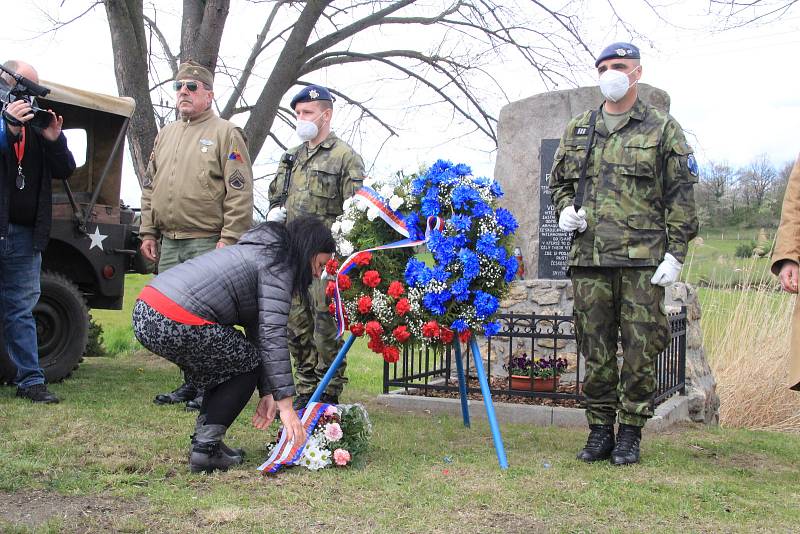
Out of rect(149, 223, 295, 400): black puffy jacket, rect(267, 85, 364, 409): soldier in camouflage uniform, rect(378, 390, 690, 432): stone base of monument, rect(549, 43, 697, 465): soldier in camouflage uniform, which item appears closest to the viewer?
rect(149, 223, 295, 400): black puffy jacket

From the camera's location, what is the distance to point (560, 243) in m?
7.19

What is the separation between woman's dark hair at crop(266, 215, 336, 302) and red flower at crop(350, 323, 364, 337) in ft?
3.01

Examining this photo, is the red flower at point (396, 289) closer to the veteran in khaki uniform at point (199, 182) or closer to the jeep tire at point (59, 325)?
the veteran in khaki uniform at point (199, 182)

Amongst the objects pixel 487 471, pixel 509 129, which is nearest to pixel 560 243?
pixel 509 129

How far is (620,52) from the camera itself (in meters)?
4.36

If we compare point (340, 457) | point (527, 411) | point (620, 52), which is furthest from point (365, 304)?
point (527, 411)

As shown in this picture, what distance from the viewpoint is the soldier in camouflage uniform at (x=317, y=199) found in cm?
524

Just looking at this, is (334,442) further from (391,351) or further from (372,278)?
(372,278)

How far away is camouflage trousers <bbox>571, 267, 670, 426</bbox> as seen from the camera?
4.28 m

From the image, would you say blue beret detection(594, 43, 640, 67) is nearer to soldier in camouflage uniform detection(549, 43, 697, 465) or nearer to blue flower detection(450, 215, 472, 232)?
soldier in camouflage uniform detection(549, 43, 697, 465)

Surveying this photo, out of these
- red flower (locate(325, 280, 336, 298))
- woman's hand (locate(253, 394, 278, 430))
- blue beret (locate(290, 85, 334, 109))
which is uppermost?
blue beret (locate(290, 85, 334, 109))

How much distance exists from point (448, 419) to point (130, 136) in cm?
583

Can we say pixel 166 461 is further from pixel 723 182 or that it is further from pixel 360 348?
pixel 723 182

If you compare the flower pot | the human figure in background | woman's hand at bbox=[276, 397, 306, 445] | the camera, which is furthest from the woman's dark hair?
the flower pot
